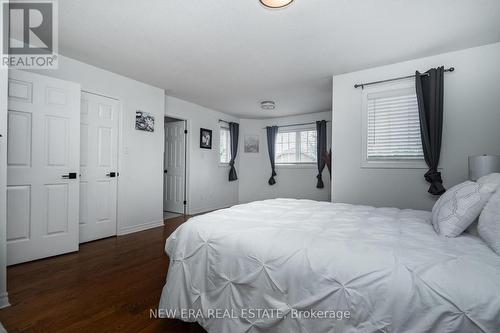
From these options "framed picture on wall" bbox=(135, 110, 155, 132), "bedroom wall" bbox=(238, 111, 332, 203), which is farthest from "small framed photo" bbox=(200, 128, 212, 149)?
"framed picture on wall" bbox=(135, 110, 155, 132)

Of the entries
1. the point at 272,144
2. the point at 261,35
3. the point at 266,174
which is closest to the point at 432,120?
the point at 261,35

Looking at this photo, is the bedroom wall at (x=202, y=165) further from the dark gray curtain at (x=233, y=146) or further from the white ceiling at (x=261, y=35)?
the white ceiling at (x=261, y=35)

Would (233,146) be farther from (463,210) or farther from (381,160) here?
(463,210)

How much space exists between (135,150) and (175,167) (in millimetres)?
1526

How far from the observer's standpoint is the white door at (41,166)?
248 cm

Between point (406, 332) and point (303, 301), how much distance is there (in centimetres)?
41

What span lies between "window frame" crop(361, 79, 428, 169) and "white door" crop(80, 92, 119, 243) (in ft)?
12.3

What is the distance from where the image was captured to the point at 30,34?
250 cm

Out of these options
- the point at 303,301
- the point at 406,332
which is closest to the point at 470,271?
the point at 406,332

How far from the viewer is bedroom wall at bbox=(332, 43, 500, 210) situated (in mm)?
2576

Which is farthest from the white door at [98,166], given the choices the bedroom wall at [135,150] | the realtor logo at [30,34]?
the realtor logo at [30,34]

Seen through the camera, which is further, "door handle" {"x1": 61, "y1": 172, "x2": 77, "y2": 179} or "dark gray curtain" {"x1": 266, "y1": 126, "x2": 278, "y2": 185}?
"dark gray curtain" {"x1": 266, "y1": 126, "x2": 278, "y2": 185}

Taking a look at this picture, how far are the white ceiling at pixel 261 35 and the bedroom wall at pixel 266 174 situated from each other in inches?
103

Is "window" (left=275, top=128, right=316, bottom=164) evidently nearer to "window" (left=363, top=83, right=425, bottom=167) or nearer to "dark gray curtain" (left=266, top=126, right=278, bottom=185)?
"dark gray curtain" (left=266, top=126, right=278, bottom=185)
